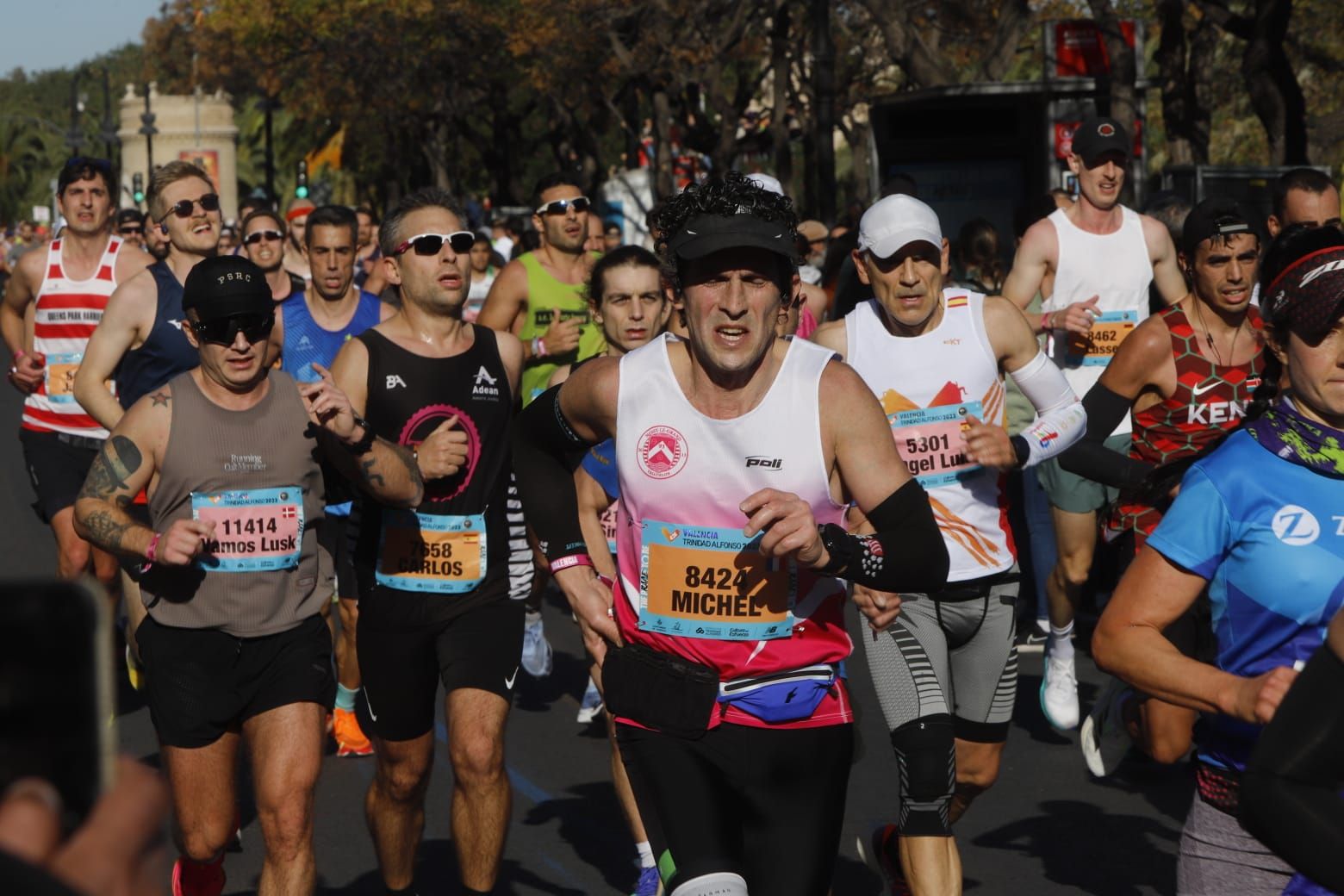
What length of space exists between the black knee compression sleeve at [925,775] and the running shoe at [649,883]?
914 mm

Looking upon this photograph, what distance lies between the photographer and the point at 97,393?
6965 mm

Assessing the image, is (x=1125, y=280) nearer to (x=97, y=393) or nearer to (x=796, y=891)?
(x=97, y=393)

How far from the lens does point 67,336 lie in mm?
8461

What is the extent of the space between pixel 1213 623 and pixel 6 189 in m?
103

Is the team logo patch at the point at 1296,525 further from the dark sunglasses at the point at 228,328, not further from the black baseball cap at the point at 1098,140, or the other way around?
the black baseball cap at the point at 1098,140

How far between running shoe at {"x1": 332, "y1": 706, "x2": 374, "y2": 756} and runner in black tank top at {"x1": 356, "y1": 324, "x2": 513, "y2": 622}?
7.69ft

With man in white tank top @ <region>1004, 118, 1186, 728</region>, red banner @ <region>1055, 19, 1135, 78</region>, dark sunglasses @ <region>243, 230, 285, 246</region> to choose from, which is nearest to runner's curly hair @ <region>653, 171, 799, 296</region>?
man in white tank top @ <region>1004, 118, 1186, 728</region>

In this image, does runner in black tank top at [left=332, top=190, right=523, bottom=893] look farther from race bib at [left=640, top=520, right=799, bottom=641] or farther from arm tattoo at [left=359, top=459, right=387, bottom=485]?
race bib at [left=640, top=520, right=799, bottom=641]

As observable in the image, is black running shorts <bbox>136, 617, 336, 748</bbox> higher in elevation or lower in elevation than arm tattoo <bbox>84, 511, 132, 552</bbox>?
lower

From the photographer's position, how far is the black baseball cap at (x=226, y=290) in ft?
16.2

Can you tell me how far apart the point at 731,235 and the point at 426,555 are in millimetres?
2047

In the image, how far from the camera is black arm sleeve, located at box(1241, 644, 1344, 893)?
212cm

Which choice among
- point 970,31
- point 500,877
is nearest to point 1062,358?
point 500,877

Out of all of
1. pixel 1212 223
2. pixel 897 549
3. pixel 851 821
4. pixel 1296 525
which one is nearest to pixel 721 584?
pixel 897 549
